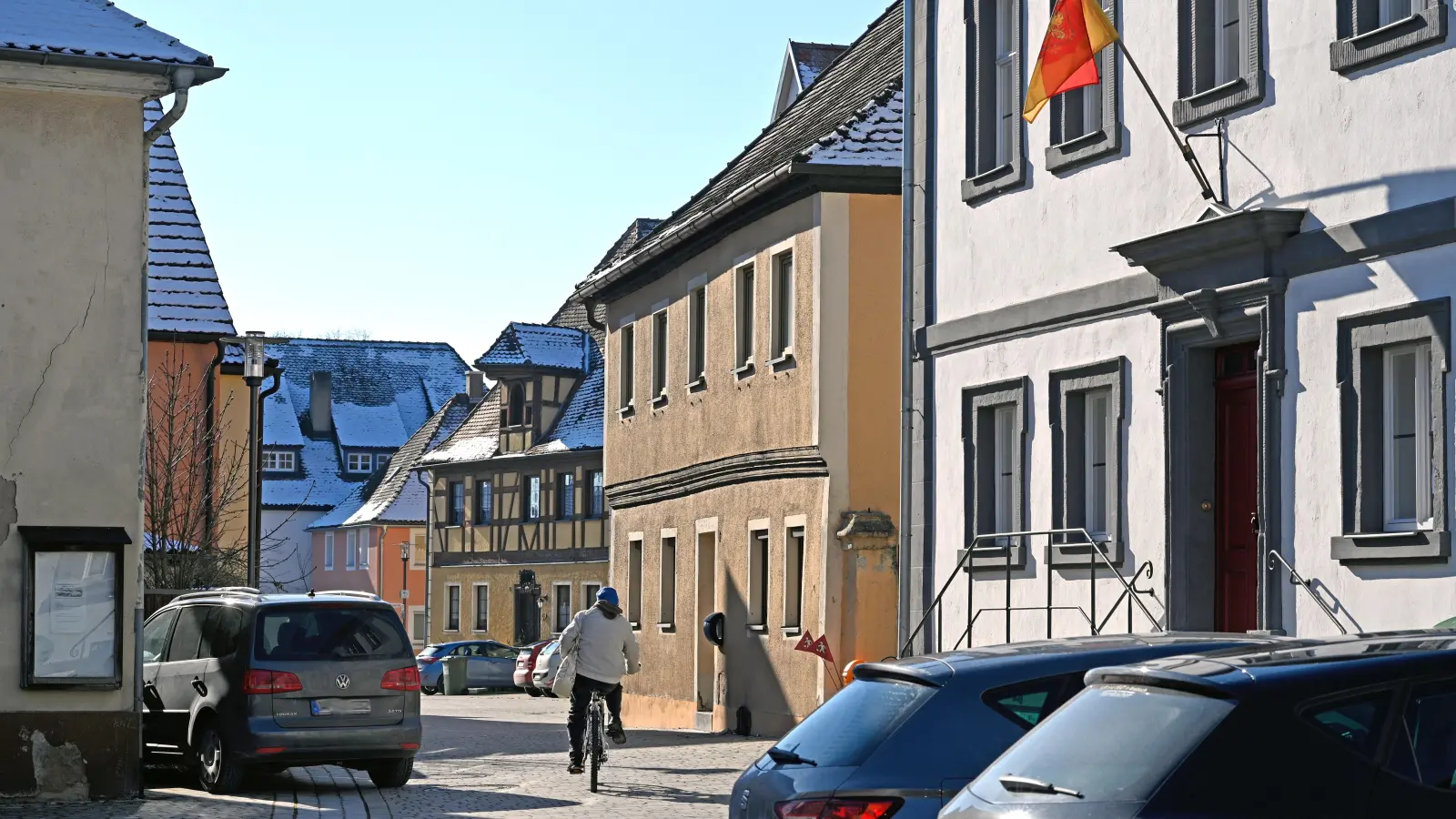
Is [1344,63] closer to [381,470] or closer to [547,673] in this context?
[547,673]

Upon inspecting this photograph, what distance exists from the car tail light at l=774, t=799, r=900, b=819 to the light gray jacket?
11.3 metres

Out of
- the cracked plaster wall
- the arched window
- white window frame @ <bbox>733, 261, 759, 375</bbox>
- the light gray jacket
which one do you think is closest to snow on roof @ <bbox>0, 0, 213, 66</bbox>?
the cracked plaster wall

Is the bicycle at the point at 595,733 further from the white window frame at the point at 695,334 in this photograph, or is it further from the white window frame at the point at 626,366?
the white window frame at the point at 626,366

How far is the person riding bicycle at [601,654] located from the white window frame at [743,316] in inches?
440

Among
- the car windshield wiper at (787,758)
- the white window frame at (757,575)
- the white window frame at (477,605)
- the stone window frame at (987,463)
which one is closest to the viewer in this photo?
the car windshield wiper at (787,758)

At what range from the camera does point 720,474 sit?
1246 inches

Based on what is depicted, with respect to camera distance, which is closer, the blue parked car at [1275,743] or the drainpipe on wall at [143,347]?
the blue parked car at [1275,743]

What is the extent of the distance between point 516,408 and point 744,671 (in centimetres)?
3988

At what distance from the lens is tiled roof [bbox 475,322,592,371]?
215ft

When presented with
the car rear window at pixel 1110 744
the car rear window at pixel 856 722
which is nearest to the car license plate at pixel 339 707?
the car rear window at pixel 856 722

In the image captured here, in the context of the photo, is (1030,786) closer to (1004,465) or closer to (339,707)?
(339,707)

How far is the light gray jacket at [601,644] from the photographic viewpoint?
19.4 m

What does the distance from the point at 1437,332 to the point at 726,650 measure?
1813cm

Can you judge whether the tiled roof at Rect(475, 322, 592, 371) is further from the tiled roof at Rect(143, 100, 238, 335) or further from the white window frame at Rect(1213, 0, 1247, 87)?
the white window frame at Rect(1213, 0, 1247, 87)
